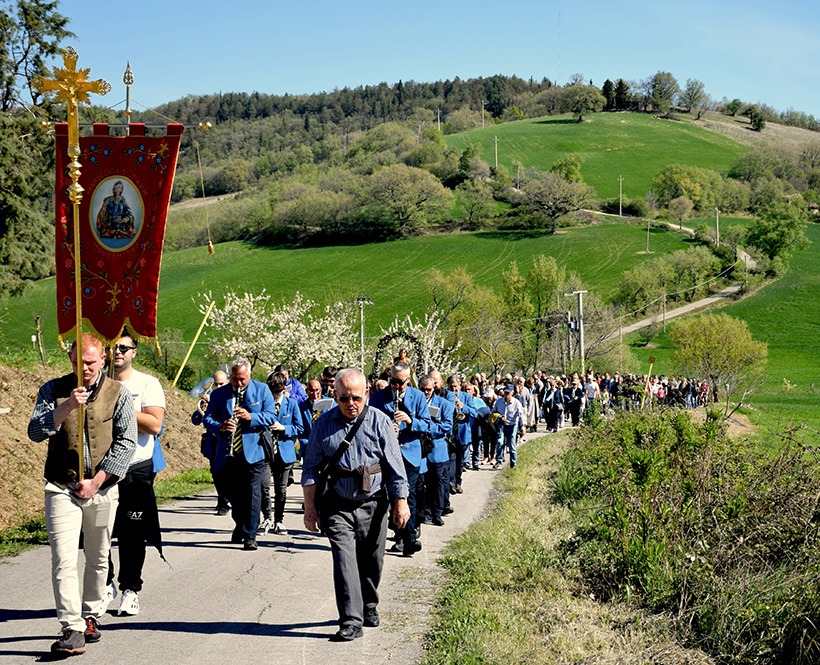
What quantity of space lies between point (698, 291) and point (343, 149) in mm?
90107

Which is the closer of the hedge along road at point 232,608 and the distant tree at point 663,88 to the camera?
the hedge along road at point 232,608

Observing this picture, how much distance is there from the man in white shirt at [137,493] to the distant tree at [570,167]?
108m

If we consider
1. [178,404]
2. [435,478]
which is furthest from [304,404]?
[178,404]

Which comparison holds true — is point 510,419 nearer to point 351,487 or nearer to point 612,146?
point 351,487

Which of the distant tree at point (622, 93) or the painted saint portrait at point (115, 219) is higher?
the distant tree at point (622, 93)

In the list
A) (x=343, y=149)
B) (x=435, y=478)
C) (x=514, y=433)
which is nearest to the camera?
(x=435, y=478)

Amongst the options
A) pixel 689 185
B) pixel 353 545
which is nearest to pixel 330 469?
pixel 353 545

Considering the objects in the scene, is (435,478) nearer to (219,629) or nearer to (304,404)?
(304,404)

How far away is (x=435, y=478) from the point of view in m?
11.6

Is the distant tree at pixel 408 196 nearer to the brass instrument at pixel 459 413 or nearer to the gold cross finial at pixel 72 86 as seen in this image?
the brass instrument at pixel 459 413

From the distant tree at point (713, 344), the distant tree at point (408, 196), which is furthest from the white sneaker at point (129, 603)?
the distant tree at point (408, 196)

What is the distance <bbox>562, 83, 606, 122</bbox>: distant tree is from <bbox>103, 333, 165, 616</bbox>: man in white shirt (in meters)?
159

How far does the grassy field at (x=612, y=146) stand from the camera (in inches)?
4783

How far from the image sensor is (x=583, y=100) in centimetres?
15888
